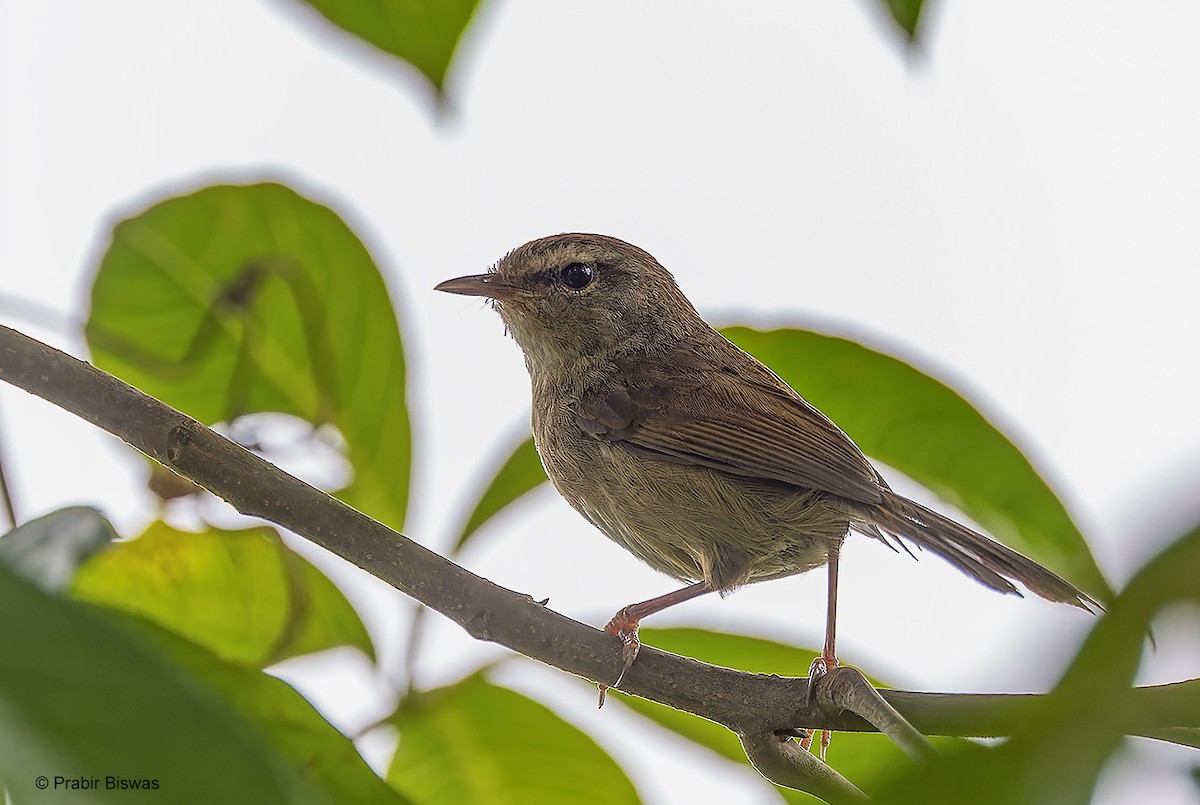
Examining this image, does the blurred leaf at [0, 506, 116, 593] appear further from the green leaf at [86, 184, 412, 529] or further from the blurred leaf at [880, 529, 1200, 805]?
the blurred leaf at [880, 529, 1200, 805]

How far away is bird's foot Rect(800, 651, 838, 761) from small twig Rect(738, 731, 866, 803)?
0.03m

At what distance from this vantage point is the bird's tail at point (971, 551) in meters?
2.16

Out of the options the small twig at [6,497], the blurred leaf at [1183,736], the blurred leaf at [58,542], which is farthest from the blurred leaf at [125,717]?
the small twig at [6,497]

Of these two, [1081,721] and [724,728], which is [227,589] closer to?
[724,728]

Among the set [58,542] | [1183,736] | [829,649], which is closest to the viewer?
[1183,736]

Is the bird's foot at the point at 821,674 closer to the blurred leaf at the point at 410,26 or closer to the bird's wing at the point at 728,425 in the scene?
the bird's wing at the point at 728,425

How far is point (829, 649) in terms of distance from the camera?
6.81 feet

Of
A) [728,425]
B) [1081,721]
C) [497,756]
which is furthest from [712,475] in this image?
[1081,721]

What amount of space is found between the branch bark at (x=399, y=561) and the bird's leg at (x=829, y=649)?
9 centimetres

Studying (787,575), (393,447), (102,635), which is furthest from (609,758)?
(102,635)

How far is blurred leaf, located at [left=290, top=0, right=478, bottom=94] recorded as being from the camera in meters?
1.79

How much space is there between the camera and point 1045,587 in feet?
7.08

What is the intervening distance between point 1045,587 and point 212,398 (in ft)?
6.23

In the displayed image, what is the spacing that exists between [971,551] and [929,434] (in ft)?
1.03
